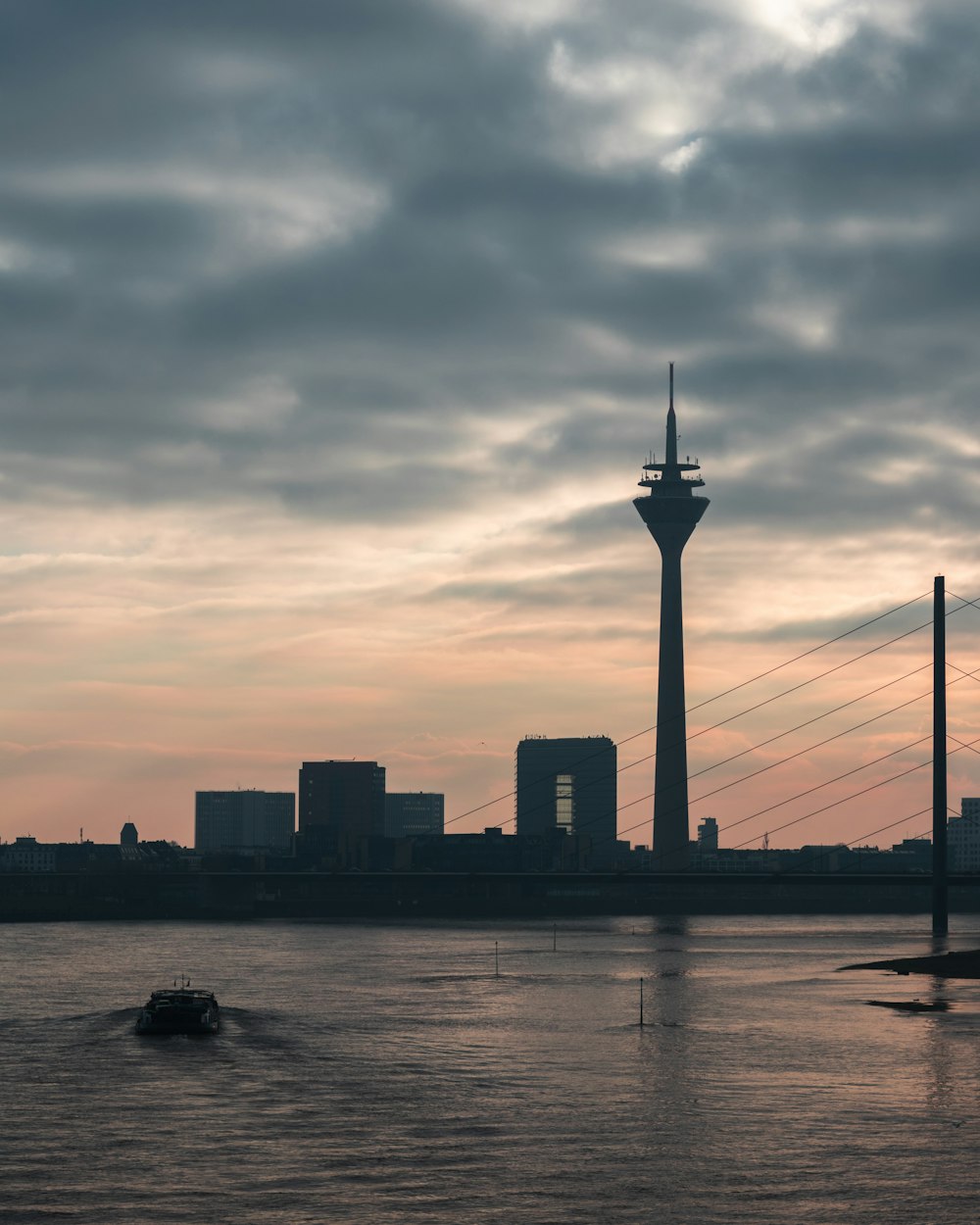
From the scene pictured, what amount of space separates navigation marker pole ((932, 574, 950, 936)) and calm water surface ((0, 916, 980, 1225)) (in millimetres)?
56201

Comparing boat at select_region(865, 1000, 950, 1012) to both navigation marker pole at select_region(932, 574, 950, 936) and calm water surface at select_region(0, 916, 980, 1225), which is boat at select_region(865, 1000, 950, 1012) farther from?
navigation marker pole at select_region(932, 574, 950, 936)

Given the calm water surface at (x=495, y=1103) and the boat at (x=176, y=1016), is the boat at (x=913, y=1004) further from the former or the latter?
the boat at (x=176, y=1016)

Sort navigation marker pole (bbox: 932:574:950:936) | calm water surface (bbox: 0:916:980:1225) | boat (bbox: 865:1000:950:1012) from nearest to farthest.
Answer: calm water surface (bbox: 0:916:980:1225) < boat (bbox: 865:1000:950:1012) < navigation marker pole (bbox: 932:574:950:936)

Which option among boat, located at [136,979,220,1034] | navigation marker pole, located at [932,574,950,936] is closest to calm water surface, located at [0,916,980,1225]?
boat, located at [136,979,220,1034]

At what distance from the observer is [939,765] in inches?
6496

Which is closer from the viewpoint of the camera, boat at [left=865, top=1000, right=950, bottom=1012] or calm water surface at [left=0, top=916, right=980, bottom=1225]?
calm water surface at [left=0, top=916, right=980, bottom=1225]

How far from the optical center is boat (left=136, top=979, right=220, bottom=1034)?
7681 centimetres

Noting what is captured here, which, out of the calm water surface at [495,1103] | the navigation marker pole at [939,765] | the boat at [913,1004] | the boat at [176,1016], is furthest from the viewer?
the navigation marker pole at [939,765]

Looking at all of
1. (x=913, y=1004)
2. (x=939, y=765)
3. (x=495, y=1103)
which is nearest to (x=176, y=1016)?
(x=495, y=1103)

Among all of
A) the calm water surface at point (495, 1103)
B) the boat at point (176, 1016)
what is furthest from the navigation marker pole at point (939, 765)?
the boat at point (176, 1016)

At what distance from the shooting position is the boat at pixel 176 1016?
76812 mm

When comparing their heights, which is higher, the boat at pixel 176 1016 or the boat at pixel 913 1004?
the boat at pixel 176 1016

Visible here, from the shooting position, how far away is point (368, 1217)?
39.7 m

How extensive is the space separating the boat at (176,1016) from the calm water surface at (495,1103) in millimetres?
1174
